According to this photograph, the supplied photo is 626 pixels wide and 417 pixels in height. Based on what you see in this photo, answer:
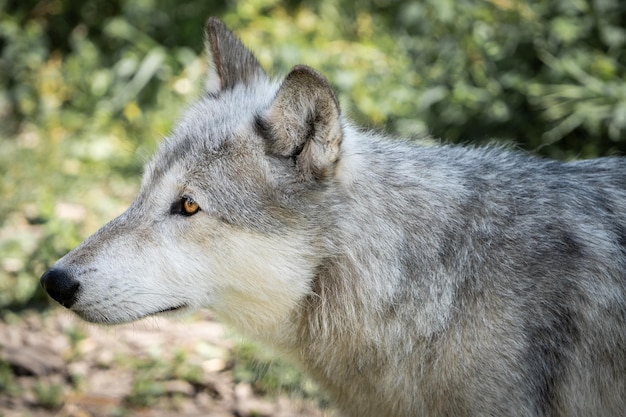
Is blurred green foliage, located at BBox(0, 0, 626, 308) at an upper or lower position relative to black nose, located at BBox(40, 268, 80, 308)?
lower

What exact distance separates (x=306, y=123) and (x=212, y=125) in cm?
56

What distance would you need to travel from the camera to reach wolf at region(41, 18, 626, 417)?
327cm

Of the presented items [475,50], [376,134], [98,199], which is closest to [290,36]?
[475,50]

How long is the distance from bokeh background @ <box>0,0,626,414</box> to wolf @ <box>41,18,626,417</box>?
1.59 metres

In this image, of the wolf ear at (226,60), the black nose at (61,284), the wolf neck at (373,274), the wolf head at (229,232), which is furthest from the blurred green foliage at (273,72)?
the black nose at (61,284)

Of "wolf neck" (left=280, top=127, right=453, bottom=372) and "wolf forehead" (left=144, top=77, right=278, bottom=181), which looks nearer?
"wolf neck" (left=280, top=127, right=453, bottom=372)

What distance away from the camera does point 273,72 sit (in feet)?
17.9

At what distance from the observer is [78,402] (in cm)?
478

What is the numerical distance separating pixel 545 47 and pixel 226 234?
420 centimetres

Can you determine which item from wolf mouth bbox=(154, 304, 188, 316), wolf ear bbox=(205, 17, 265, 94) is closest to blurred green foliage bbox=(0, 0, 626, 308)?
wolf ear bbox=(205, 17, 265, 94)

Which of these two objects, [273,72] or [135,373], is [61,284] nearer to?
[135,373]

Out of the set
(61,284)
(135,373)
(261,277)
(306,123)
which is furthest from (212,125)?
(135,373)

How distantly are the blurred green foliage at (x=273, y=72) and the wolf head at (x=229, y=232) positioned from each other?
6.52 feet

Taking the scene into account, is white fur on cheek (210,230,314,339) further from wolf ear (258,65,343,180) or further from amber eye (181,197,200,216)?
wolf ear (258,65,343,180)
